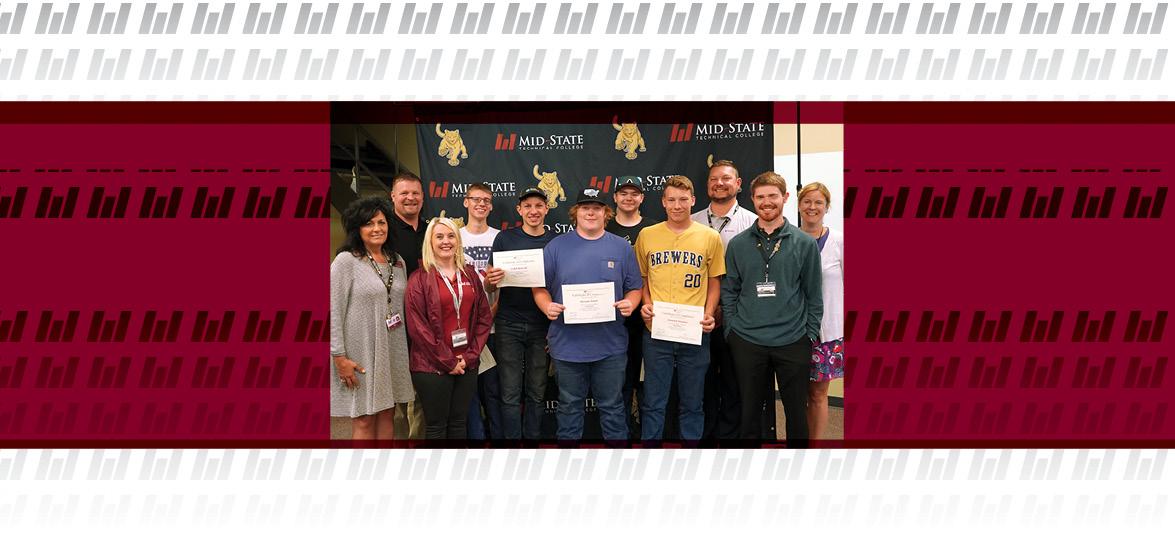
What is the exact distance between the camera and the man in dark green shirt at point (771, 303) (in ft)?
11.0

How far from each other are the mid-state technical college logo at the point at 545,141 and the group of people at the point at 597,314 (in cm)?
66

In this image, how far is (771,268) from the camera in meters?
3.35

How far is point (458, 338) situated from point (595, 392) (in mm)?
765

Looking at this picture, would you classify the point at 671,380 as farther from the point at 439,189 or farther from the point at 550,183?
the point at 439,189

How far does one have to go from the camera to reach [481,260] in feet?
12.7

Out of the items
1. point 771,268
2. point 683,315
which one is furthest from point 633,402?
point 771,268

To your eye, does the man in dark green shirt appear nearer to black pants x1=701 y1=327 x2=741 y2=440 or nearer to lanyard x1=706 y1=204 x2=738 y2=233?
black pants x1=701 y1=327 x2=741 y2=440

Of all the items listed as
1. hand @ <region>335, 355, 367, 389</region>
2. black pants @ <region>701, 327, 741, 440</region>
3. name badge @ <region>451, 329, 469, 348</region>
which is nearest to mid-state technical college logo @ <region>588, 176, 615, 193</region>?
black pants @ <region>701, 327, 741, 440</region>

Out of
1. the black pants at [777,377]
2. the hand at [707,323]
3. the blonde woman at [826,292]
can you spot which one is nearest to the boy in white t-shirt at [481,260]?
the hand at [707,323]

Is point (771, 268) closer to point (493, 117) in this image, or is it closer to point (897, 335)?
point (897, 335)

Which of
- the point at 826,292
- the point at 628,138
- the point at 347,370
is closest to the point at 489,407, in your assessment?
the point at 347,370

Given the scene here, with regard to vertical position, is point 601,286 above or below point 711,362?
above

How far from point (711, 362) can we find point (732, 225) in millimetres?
806

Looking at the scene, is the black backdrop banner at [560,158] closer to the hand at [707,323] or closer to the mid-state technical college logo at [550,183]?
the mid-state technical college logo at [550,183]
